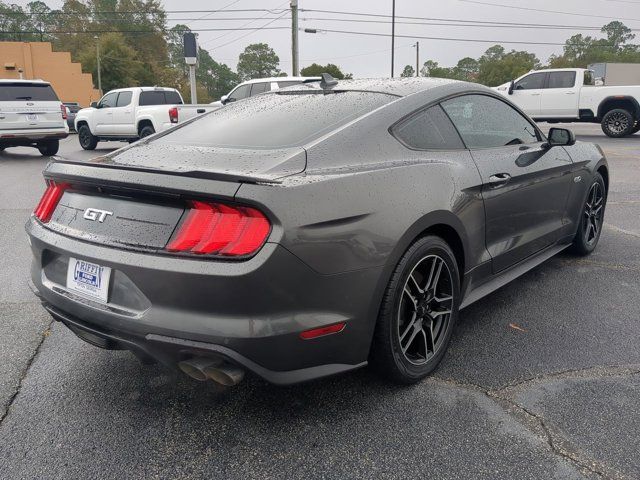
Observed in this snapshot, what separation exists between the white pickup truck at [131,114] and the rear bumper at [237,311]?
1248 cm

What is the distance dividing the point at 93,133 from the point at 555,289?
50.8 feet

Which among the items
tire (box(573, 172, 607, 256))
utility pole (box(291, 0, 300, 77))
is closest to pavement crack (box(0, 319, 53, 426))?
tire (box(573, 172, 607, 256))

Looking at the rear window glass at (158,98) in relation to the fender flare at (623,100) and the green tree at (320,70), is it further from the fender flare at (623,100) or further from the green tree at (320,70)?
the green tree at (320,70)

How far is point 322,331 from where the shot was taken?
7.31 ft

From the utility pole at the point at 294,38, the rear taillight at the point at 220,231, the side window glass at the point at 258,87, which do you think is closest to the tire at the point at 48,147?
the side window glass at the point at 258,87

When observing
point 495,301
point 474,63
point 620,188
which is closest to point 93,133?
point 620,188

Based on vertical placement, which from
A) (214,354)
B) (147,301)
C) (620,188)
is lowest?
(620,188)

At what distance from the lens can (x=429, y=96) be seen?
311 centimetres

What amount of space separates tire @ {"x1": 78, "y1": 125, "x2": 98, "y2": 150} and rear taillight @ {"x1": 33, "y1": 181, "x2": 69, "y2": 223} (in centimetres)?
1516

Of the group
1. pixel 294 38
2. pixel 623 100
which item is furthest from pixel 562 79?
pixel 294 38

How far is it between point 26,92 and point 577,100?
50.9 ft

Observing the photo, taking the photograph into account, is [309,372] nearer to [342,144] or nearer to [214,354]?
[214,354]

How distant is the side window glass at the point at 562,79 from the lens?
16797 millimetres

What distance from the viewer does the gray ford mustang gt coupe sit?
2.09 m
